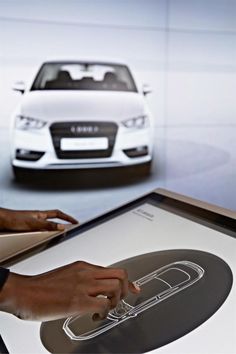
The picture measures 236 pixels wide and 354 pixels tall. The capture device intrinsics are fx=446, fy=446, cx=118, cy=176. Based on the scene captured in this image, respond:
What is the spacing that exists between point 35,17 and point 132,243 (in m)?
2.27

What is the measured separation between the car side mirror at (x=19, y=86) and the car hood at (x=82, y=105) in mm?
45

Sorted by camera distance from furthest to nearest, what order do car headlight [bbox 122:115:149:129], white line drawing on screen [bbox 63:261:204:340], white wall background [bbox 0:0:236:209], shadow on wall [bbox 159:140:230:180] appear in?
shadow on wall [bbox 159:140:230:180] → car headlight [bbox 122:115:149:129] → white wall background [bbox 0:0:236:209] → white line drawing on screen [bbox 63:261:204:340]

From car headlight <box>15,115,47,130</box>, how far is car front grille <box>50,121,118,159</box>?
0.27ft

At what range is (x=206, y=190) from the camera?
3.57 m

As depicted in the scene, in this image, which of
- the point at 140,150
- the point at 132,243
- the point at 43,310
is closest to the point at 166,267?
the point at 132,243

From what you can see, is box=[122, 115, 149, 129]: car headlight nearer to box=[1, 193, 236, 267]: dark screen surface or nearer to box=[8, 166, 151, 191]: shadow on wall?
box=[8, 166, 151, 191]: shadow on wall

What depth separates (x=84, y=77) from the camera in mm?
3275

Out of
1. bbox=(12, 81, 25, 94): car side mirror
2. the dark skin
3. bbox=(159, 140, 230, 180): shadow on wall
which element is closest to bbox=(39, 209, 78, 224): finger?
the dark skin

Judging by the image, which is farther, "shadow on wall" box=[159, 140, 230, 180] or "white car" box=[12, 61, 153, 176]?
"shadow on wall" box=[159, 140, 230, 180]

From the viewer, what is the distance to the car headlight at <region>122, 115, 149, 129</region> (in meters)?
3.32

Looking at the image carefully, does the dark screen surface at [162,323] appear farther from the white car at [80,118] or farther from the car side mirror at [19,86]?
the car side mirror at [19,86]

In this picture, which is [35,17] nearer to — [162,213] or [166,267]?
[162,213]

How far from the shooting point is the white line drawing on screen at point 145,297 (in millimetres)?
970

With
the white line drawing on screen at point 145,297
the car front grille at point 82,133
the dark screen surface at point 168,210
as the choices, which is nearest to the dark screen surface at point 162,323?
the white line drawing on screen at point 145,297
